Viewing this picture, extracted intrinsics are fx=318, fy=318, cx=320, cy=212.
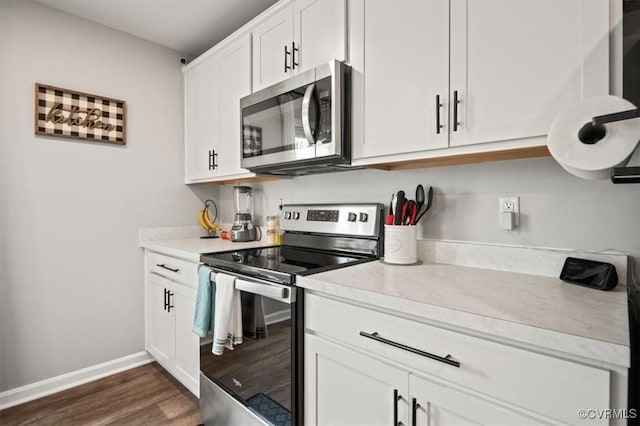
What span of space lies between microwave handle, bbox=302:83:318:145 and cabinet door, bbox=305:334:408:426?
34.9 inches

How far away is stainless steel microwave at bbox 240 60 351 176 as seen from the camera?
1.46 metres

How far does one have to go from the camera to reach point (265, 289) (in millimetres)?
1327

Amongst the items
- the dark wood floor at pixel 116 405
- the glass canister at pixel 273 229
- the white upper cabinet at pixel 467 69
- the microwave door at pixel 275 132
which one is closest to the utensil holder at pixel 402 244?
the white upper cabinet at pixel 467 69

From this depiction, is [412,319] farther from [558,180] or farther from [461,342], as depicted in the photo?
[558,180]

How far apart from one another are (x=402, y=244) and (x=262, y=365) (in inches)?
31.9

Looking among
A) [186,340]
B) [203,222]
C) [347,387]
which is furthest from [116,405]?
[347,387]

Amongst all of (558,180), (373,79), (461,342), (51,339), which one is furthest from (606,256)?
(51,339)

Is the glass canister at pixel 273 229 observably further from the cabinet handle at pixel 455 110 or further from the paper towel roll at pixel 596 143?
the paper towel roll at pixel 596 143

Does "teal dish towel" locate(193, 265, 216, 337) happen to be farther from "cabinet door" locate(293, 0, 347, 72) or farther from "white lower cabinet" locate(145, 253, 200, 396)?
"cabinet door" locate(293, 0, 347, 72)

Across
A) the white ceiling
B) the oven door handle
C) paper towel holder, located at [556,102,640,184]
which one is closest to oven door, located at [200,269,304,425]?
the oven door handle

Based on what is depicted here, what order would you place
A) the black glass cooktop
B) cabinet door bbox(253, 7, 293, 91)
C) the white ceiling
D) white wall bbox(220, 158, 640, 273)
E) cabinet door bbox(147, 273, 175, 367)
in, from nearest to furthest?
white wall bbox(220, 158, 640, 273)
the black glass cooktop
cabinet door bbox(253, 7, 293, 91)
the white ceiling
cabinet door bbox(147, 273, 175, 367)

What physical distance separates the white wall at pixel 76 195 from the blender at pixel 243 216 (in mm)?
574

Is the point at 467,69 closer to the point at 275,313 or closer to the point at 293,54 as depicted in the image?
the point at 293,54

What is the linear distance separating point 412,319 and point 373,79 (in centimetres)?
101
